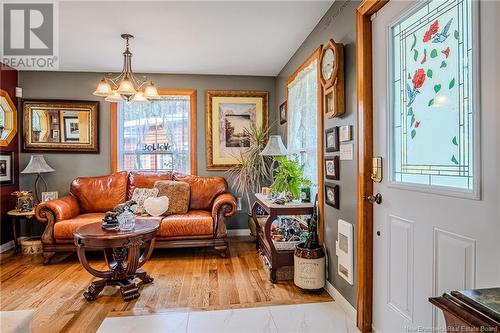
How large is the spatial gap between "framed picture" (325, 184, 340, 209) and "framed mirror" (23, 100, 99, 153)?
11.5 feet

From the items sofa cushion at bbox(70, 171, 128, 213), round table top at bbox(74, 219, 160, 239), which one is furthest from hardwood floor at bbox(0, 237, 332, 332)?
sofa cushion at bbox(70, 171, 128, 213)

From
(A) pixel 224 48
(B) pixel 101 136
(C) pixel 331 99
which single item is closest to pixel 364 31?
(C) pixel 331 99

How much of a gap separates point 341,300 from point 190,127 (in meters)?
3.29

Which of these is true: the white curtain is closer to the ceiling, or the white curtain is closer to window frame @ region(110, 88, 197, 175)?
the ceiling

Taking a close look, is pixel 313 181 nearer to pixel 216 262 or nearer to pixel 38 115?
pixel 216 262

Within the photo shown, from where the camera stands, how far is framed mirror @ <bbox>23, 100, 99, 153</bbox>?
4328 millimetres

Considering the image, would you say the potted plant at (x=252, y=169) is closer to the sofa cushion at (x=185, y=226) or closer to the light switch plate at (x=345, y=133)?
the sofa cushion at (x=185, y=226)

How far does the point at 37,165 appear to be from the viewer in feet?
13.4

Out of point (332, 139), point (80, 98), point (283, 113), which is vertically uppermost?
point (80, 98)

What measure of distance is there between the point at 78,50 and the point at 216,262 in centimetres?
303

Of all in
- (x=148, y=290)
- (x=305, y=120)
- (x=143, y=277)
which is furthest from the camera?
(x=305, y=120)

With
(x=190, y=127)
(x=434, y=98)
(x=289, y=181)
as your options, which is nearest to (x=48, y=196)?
(x=190, y=127)

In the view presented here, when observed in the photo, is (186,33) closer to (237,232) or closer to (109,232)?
(109,232)

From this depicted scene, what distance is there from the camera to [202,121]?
4672mm
